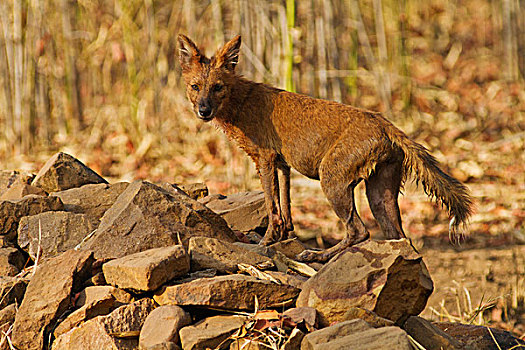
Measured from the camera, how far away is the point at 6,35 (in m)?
10.7

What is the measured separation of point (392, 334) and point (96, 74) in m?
10.6

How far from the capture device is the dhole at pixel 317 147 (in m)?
4.70

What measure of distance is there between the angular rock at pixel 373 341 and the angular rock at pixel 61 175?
2759mm

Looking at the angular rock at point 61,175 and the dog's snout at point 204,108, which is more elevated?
the dog's snout at point 204,108

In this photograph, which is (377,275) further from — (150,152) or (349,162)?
(150,152)

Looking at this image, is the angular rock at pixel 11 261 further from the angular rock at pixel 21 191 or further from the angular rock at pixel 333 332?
the angular rock at pixel 333 332

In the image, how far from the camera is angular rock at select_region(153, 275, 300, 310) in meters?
3.74

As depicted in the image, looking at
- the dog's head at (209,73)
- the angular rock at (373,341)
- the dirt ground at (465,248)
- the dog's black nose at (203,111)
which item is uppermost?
the dog's head at (209,73)

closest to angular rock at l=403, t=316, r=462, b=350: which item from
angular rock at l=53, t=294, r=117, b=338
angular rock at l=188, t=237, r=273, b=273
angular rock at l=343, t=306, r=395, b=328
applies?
angular rock at l=343, t=306, r=395, b=328

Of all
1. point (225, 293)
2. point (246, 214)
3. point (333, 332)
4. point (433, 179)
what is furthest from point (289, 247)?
point (333, 332)

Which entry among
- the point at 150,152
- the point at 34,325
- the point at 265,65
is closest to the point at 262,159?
the point at 34,325

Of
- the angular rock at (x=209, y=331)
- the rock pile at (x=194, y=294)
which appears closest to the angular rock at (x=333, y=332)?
the rock pile at (x=194, y=294)

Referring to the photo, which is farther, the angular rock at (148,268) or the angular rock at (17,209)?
the angular rock at (17,209)

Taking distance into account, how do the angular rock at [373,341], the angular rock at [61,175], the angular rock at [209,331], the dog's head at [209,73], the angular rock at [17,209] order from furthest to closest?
the angular rock at [61,175], the dog's head at [209,73], the angular rock at [17,209], the angular rock at [209,331], the angular rock at [373,341]
